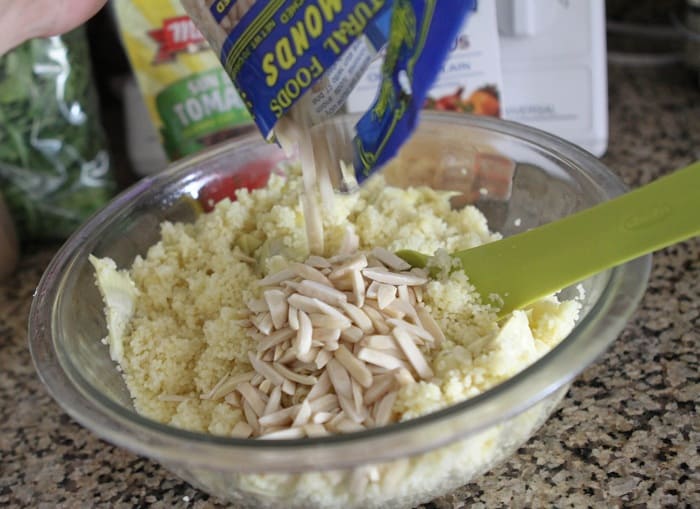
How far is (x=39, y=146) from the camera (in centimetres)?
100

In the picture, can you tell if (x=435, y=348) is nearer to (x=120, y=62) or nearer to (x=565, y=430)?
(x=565, y=430)

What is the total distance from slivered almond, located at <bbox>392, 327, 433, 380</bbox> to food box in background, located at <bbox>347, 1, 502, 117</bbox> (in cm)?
44

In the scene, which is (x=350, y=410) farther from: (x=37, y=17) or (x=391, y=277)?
(x=37, y=17)

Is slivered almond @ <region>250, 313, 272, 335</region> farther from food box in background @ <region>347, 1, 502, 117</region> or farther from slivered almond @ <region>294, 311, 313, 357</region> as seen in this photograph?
food box in background @ <region>347, 1, 502, 117</region>

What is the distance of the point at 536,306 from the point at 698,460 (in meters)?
0.19

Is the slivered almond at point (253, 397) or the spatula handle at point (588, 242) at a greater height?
the spatula handle at point (588, 242)

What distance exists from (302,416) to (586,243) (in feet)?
0.86

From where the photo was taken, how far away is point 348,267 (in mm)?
672

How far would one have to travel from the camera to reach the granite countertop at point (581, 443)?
651mm

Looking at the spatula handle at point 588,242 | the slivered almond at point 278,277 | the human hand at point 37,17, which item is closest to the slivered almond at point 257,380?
the slivered almond at point 278,277

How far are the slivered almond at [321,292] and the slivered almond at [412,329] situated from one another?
0.16 feet

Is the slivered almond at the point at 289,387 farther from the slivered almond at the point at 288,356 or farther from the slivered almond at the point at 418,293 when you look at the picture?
the slivered almond at the point at 418,293

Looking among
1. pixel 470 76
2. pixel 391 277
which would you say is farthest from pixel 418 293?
pixel 470 76

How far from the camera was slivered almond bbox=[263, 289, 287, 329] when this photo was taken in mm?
647
